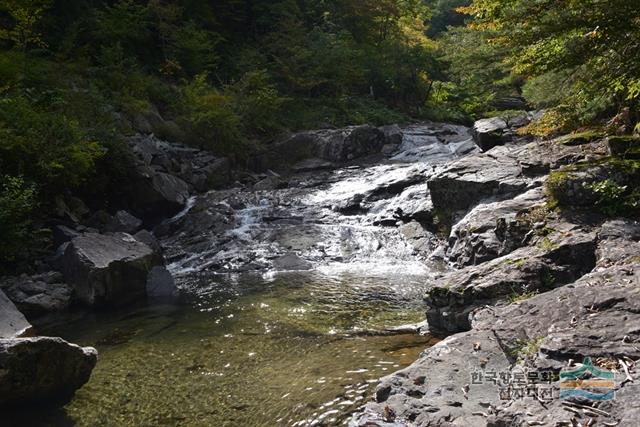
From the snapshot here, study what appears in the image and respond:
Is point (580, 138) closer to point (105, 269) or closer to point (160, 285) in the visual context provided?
point (160, 285)

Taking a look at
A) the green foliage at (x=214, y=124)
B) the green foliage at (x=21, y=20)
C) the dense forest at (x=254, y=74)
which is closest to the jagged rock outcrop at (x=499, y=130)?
the dense forest at (x=254, y=74)

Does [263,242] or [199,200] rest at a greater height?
[199,200]

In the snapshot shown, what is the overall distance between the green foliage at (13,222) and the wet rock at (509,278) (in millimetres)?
7570

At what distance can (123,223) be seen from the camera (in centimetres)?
1295

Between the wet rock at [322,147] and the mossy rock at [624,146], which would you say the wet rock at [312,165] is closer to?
the wet rock at [322,147]

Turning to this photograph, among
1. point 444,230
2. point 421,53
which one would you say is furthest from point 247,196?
point 421,53

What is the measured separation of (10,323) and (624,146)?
10.9 meters

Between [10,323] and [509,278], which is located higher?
[10,323]

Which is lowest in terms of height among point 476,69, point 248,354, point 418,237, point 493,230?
point 418,237

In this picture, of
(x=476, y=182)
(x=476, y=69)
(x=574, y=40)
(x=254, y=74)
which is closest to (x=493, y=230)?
(x=476, y=182)

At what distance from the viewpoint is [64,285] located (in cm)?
971

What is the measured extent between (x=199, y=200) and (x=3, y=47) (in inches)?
378

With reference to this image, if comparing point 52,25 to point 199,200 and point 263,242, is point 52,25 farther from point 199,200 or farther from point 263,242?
point 263,242

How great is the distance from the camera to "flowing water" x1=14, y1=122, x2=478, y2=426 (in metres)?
5.73
